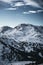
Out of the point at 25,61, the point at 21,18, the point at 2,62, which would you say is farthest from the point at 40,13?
the point at 2,62

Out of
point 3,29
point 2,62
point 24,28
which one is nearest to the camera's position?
point 2,62

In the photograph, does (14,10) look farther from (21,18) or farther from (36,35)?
(36,35)

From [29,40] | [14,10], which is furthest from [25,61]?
[14,10]

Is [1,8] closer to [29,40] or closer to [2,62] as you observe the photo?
[29,40]

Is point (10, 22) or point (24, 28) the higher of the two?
point (10, 22)

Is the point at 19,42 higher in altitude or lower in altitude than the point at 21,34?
lower

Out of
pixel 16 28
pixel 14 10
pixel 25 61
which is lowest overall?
pixel 25 61

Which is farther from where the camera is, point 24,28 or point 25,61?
point 24,28

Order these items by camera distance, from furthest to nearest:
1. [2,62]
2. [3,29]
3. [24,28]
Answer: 1. [24,28]
2. [3,29]
3. [2,62]

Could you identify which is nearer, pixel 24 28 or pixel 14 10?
pixel 14 10
